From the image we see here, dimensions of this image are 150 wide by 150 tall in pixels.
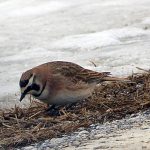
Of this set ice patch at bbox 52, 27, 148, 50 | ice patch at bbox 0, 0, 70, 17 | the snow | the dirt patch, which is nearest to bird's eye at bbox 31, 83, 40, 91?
the dirt patch

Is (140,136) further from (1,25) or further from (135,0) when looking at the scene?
(135,0)

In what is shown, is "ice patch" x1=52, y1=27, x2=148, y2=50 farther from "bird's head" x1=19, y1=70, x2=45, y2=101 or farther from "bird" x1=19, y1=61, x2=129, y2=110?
"bird's head" x1=19, y1=70, x2=45, y2=101

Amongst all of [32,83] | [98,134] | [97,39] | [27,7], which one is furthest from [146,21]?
[98,134]

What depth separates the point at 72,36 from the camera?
9.48 metres

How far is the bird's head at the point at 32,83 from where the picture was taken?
5723 mm

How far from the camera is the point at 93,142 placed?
4953 millimetres

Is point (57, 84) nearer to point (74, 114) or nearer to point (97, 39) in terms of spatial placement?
point (74, 114)

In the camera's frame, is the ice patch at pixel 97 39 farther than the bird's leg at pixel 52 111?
Yes

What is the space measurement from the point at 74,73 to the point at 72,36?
11.1 feet

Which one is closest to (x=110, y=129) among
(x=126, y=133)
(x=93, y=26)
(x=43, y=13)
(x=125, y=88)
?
(x=126, y=133)

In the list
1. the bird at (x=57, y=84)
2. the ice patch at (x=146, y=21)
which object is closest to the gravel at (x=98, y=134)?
the bird at (x=57, y=84)

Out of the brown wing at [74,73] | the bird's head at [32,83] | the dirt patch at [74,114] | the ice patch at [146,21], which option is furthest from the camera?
the ice patch at [146,21]

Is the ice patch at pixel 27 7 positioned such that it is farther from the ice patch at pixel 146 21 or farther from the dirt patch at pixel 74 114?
the dirt patch at pixel 74 114

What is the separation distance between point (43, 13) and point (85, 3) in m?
0.97
